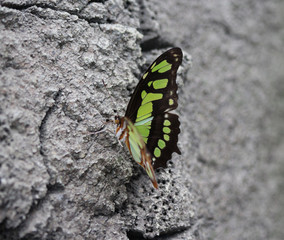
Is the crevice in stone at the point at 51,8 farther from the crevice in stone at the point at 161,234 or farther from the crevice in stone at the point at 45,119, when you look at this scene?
the crevice in stone at the point at 161,234

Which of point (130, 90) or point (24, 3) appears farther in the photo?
point (130, 90)

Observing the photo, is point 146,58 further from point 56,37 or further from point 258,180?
point 258,180

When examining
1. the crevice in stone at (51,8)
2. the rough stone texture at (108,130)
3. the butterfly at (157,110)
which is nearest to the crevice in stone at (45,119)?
the rough stone texture at (108,130)

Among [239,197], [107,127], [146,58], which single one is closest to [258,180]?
[239,197]

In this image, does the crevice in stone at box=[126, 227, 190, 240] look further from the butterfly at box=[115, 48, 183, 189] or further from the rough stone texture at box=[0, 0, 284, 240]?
the butterfly at box=[115, 48, 183, 189]

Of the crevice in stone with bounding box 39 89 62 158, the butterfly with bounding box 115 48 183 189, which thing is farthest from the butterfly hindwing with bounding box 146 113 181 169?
the crevice in stone with bounding box 39 89 62 158

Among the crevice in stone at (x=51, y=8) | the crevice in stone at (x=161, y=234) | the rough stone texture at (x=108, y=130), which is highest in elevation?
the crevice in stone at (x=51, y=8)
